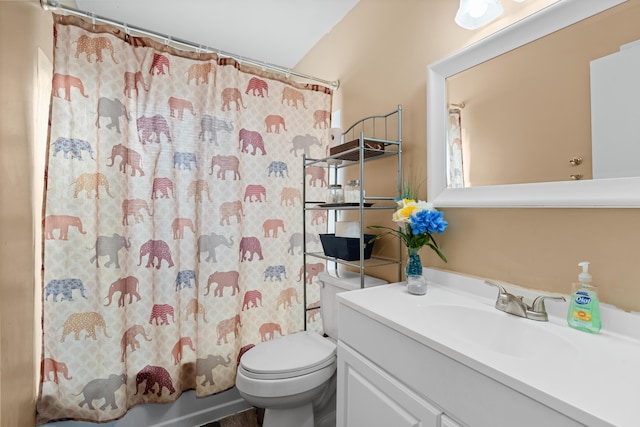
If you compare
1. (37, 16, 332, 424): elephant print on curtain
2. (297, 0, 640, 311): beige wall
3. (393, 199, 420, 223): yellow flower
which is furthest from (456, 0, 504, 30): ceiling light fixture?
(37, 16, 332, 424): elephant print on curtain

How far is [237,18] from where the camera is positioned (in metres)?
1.90

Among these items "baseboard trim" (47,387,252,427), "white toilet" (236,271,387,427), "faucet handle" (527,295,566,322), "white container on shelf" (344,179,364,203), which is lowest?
"baseboard trim" (47,387,252,427)

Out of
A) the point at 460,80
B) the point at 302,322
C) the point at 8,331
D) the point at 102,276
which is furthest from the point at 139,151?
the point at 460,80

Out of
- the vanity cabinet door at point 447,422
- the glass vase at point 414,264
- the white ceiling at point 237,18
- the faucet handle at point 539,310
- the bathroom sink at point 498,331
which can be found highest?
the white ceiling at point 237,18

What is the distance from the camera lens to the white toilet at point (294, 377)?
1.25m

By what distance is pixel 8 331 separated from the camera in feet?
3.39

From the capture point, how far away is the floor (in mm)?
1698

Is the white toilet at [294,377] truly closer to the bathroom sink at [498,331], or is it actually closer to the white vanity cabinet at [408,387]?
the white vanity cabinet at [408,387]

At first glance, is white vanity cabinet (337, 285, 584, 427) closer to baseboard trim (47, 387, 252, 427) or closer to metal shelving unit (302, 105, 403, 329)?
metal shelving unit (302, 105, 403, 329)

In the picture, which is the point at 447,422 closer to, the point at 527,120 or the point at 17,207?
the point at 527,120

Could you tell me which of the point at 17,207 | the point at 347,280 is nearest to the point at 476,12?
the point at 347,280

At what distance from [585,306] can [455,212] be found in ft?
1.67

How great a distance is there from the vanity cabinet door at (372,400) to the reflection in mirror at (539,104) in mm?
768

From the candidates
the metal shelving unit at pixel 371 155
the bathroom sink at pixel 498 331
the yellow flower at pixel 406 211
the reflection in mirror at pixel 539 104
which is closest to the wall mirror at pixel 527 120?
the reflection in mirror at pixel 539 104
